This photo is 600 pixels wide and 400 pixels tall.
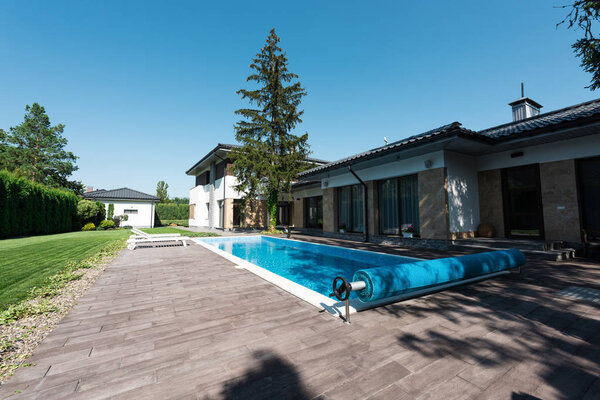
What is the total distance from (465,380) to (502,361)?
54 centimetres

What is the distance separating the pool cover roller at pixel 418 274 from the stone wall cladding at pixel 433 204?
4.31 metres

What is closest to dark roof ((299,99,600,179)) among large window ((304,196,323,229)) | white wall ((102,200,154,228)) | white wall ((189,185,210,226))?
large window ((304,196,323,229))

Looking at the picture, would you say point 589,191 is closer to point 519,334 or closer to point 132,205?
point 519,334

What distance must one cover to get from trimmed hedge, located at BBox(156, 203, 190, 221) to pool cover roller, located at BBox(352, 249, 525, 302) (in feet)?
123

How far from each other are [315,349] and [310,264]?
6.04 meters

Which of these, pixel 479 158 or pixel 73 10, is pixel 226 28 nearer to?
pixel 73 10

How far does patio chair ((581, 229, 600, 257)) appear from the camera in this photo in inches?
251

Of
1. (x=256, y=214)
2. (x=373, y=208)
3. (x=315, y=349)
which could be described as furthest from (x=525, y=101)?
(x=256, y=214)

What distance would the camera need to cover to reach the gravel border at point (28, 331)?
2.05m

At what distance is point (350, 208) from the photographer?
1291 centimetres

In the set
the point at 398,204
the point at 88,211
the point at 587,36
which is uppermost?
the point at 587,36

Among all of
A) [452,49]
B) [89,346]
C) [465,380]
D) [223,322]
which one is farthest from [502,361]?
[452,49]

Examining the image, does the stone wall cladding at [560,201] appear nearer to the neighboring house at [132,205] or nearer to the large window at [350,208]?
the large window at [350,208]

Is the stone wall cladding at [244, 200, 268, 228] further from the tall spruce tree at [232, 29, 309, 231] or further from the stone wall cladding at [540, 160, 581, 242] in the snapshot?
the stone wall cladding at [540, 160, 581, 242]
